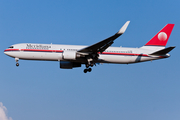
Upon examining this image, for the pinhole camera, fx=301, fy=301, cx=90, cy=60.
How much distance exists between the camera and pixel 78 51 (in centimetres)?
3850

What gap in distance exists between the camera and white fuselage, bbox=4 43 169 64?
39.3 metres

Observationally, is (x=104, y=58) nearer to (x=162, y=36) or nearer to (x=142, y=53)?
(x=142, y=53)

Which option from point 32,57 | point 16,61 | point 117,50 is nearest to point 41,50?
point 32,57

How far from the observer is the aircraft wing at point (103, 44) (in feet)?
112

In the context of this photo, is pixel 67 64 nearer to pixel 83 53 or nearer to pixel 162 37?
pixel 83 53

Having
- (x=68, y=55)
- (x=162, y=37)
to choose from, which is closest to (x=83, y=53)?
(x=68, y=55)

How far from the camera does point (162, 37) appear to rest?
143 feet

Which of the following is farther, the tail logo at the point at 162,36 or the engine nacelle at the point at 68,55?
the tail logo at the point at 162,36

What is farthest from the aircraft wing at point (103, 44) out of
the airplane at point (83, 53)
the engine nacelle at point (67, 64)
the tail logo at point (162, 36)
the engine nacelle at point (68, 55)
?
the tail logo at point (162, 36)

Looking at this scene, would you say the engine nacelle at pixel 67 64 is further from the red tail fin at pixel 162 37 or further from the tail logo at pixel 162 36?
the tail logo at pixel 162 36

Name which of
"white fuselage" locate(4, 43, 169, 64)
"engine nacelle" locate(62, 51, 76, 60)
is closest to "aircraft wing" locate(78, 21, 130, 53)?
"engine nacelle" locate(62, 51, 76, 60)

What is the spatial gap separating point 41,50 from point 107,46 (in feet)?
28.5

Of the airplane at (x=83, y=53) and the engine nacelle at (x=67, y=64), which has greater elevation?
the airplane at (x=83, y=53)

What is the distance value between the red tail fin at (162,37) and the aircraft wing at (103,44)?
8324 mm
